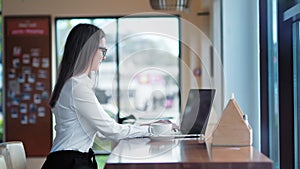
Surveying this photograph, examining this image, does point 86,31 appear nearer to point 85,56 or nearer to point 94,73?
point 85,56

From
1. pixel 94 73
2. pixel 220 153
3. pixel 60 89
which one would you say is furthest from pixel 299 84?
pixel 60 89

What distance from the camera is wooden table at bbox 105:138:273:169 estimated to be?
1.45 m

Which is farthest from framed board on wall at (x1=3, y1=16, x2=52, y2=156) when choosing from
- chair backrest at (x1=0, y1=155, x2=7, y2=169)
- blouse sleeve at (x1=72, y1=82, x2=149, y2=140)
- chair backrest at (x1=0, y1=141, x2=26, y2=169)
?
blouse sleeve at (x1=72, y1=82, x2=149, y2=140)

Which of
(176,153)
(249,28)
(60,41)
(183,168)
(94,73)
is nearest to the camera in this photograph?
(183,168)

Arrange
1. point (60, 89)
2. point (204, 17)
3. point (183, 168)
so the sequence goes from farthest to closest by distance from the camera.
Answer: point (204, 17) < point (60, 89) < point (183, 168)

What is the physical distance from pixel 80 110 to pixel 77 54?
254 mm

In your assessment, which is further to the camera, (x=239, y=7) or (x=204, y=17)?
(x=204, y=17)

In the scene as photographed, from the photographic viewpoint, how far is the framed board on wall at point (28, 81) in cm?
636

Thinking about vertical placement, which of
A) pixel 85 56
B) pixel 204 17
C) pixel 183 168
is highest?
pixel 204 17

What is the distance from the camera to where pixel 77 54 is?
2023 mm

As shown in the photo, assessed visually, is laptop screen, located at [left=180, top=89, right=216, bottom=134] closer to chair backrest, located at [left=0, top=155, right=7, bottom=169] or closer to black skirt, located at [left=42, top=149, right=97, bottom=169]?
black skirt, located at [left=42, top=149, right=97, bottom=169]

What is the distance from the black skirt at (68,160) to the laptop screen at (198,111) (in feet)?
1.52

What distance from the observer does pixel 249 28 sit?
3.12 m

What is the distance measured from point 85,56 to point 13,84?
4.69 m
